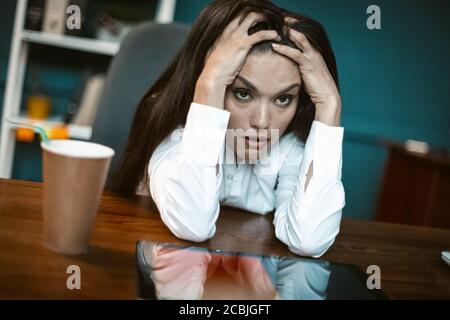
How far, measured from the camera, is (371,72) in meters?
1.12

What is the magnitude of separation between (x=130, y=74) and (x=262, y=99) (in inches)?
19.9

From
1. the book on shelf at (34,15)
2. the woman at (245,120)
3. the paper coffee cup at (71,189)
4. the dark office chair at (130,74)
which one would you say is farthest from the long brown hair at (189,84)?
the book on shelf at (34,15)

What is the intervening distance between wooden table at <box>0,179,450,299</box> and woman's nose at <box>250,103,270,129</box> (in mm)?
165

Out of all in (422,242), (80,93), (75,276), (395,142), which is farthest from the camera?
(395,142)

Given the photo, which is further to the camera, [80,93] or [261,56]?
[80,93]

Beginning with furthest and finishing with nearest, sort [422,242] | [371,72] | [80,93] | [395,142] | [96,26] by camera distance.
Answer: [96,26] < [395,142] < [80,93] < [371,72] < [422,242]

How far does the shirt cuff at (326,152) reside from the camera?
32.7 inches

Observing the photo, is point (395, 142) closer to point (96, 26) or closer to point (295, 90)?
point (295, 90)

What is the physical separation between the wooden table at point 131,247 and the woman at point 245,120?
0.04 m

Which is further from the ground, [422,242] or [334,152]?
[334,152]

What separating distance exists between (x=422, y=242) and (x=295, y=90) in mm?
353

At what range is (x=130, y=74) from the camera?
1219 millimetres

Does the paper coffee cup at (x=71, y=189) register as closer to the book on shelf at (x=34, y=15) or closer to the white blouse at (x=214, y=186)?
the white blouse at (x=214, y=186)

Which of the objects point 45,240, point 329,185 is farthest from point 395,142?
point 45,240
